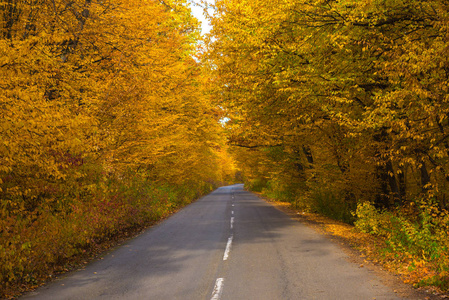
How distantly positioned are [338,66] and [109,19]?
8480 mm

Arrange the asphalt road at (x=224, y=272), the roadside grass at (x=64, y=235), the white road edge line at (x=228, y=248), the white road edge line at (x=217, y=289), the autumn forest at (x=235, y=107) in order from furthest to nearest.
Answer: the white road edge line at (x=228, y=248)
the autumn forest at (x=235, y=107)
the roadside grass at (x=64, y=235)
the asphalt road at (x=224, y=272)
the white road edge line at (x=217, y=289)

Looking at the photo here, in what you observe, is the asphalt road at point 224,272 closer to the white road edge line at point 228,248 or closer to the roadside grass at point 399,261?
the white road edge line at point 228,248

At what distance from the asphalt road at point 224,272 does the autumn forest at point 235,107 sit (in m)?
1.07

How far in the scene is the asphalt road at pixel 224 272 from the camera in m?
6.16

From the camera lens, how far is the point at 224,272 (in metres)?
7.49

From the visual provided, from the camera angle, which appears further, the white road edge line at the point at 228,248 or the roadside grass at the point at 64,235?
the white road edge line at the point at 228,248

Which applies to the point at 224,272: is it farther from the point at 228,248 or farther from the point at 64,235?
the point at 64,235

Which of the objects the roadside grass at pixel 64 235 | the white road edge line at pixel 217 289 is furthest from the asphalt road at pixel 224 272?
the roadside grass at pixel 64 235

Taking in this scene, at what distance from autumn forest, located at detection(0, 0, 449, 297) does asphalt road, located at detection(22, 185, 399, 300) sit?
3.50 ft

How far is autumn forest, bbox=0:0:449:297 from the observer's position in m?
7.15

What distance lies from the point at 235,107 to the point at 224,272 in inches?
346

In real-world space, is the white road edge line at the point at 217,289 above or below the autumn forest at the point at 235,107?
below

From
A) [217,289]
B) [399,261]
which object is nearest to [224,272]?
[217,289]

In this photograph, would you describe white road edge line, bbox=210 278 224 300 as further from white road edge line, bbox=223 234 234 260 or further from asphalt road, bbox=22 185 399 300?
white road edge line, bbox=223 234 234 260
